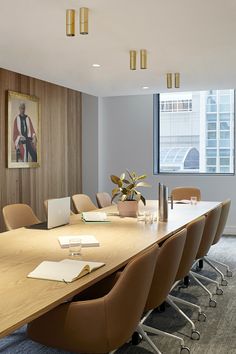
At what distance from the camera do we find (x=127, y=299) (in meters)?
2.19

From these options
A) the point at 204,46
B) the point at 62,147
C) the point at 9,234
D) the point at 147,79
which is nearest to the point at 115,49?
the point at 204,46

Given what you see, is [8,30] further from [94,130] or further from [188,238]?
[94,130]

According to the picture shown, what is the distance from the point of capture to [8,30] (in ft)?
14.0

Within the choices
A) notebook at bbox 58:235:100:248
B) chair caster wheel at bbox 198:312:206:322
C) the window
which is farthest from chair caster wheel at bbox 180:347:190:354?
the window

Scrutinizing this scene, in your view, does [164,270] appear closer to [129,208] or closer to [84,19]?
[129,208]

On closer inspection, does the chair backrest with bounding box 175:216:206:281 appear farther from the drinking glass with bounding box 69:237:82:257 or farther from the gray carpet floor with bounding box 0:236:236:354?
the drinking glass with bounding box 69:237:82:257

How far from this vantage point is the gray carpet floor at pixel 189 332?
10.4 feet

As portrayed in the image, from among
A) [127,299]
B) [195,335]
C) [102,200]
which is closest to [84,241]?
[127,299]

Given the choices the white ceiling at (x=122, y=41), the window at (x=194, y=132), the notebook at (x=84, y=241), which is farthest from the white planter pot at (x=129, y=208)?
the window at (x=194, y=132)

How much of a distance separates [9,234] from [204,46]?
2.84 m

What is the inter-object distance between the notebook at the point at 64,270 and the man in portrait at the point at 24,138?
14.9 feet

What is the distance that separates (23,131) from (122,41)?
110 inches

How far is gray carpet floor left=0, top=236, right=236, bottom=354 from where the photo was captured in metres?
3.16

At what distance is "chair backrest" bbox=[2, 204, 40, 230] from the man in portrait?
2.51 meters
